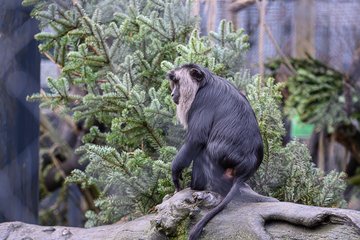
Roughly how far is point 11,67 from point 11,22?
19 cm

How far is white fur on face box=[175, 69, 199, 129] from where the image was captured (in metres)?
2.06

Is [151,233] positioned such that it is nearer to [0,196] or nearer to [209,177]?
[209,177]

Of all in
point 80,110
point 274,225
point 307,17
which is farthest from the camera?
point 307,17

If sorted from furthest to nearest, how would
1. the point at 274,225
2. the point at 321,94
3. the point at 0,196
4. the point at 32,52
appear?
1. the point at 321,94
2. the point at 32,52
3. the point at 0,196
4. the point at 274,225

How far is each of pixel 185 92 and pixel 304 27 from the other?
299 cm

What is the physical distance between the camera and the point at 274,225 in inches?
68.2

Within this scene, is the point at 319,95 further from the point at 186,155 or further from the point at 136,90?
the point at 186,155

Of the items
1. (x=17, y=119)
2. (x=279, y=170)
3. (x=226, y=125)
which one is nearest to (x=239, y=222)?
(x=226, y=125)

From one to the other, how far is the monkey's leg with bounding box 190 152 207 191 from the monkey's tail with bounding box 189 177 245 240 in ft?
0.42

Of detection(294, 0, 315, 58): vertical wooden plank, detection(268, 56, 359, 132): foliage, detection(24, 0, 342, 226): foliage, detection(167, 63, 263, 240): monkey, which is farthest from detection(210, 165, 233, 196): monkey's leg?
detection(294, 0, 315, 58): vertical wooden plank

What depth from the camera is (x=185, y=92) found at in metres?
2.07

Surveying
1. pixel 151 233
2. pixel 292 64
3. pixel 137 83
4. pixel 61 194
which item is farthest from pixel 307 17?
pixel 151 233

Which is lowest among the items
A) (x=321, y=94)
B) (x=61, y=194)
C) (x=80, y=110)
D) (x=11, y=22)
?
(x=61, y=194)

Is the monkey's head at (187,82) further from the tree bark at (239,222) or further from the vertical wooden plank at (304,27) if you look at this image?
the vertical wooden plank at (304,27)
